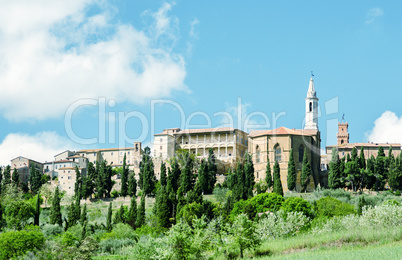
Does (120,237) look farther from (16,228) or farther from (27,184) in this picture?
(27,184)

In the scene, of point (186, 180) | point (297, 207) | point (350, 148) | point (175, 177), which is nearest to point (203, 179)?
point (186, 180)

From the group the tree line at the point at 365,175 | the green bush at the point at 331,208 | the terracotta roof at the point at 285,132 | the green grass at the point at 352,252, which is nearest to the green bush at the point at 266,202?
the green bush at the point at 331,208

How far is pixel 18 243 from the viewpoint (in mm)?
40875

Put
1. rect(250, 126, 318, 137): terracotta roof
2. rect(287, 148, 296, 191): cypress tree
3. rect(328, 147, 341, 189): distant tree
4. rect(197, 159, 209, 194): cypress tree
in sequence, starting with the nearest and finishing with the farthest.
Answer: rect(328, 147, 341, 189): distant tree < rect(287, 148, 296, 191): cypress tree < rect(197, 159, 209, 194): cypress tree < rect(250, 126, 318, 137): terracotta roof

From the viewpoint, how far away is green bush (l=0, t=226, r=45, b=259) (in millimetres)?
40438

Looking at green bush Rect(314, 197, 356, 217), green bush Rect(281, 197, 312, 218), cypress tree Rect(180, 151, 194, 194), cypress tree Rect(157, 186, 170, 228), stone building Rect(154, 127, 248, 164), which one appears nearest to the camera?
green bush Rect(314, 197, 356, 217)

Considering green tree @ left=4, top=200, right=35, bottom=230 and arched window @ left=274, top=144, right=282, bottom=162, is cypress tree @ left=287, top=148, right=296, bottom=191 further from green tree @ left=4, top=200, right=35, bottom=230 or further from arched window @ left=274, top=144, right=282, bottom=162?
green tree @ left=4, top=200, right=35, bottom=230

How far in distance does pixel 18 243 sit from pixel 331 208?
24997 millimetres

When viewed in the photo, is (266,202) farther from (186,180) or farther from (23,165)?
(23,165)

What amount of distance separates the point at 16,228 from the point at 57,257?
20.7 metres

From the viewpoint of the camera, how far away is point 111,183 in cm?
7306

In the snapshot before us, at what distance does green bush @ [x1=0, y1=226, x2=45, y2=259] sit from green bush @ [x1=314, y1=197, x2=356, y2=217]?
873 inches

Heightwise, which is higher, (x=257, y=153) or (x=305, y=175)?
(x=257, y=153)

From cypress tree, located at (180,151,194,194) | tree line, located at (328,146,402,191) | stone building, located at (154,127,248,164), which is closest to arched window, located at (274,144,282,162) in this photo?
tree line, located at (328,146,402,191)
